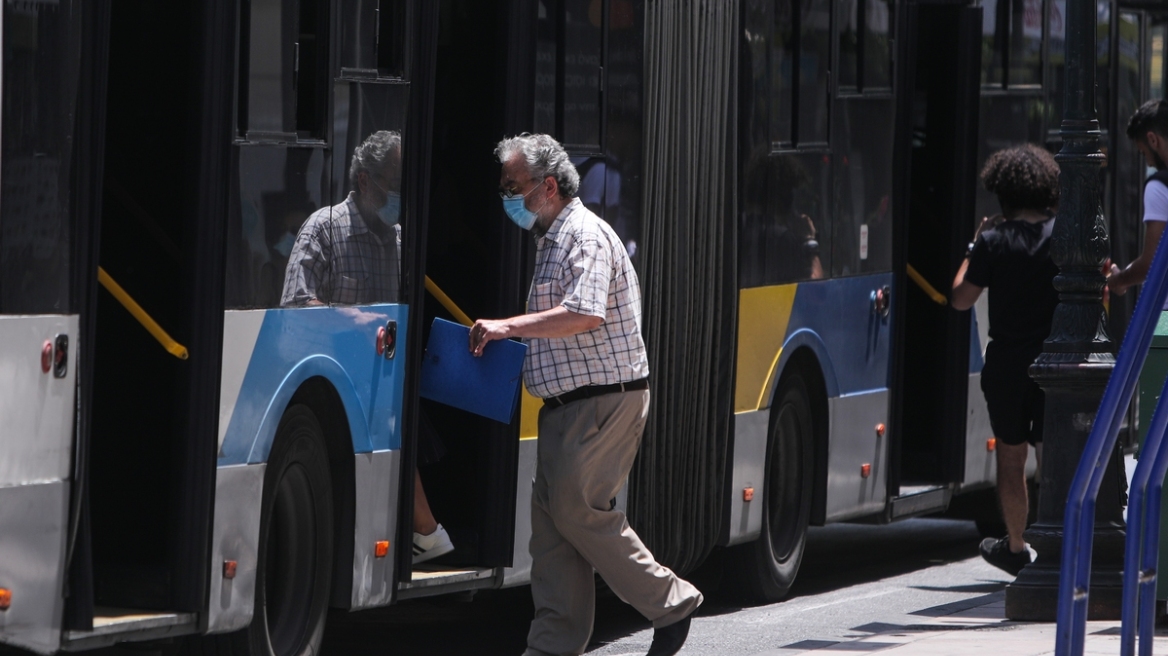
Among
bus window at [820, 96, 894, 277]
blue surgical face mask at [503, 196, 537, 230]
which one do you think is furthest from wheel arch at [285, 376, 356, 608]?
bus window at [820, 96, 894, 277]

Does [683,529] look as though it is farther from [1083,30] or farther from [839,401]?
[1083,30]

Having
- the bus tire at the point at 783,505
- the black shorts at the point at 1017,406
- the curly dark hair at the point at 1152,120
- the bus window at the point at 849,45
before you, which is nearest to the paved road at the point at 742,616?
the bus tire at the point at 783,505

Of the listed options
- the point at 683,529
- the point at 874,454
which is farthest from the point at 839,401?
the point at 683,529

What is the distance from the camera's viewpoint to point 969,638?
8.35 m

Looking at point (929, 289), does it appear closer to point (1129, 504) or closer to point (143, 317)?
point (1129, 504)

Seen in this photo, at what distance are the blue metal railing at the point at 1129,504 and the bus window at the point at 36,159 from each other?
9.16 ft

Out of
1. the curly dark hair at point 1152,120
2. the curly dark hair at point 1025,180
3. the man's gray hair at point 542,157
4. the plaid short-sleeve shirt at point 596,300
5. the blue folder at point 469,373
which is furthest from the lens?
the curly dark hair at point 1025,180

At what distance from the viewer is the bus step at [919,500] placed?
11.5m

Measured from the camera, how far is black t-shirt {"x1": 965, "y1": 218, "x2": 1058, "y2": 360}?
10219 millimetres

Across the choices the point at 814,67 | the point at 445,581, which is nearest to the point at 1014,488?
the point at 814,67

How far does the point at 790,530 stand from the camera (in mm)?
10602

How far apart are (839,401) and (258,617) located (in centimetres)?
429

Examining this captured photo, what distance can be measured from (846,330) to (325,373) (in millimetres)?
4114

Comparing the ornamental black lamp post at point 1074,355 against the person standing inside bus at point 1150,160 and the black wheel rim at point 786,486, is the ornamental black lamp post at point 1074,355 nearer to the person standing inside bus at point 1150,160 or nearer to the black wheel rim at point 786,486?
the person standing inside bus at point 1150,160
